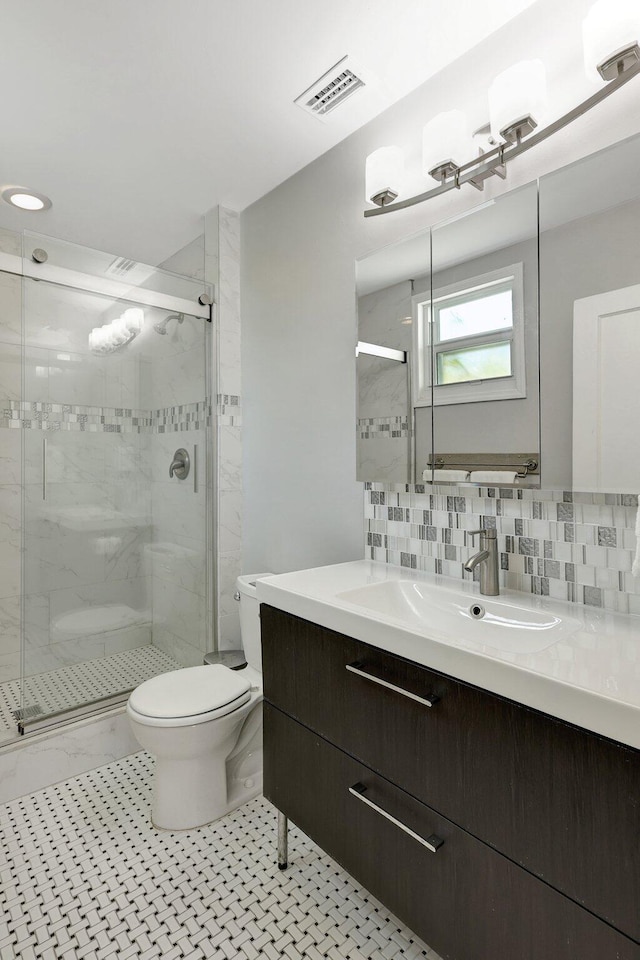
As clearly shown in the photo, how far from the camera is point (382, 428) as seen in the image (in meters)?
1.77

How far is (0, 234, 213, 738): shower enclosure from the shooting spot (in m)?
2.04

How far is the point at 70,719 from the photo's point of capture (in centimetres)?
205

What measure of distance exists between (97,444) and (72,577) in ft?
1.83

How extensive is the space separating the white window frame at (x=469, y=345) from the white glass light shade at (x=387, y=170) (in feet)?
1.19

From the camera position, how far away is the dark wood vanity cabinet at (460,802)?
2.59 ft

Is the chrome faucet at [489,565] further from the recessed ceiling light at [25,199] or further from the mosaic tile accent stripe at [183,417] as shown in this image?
the recessed ceiling light at [25,199]

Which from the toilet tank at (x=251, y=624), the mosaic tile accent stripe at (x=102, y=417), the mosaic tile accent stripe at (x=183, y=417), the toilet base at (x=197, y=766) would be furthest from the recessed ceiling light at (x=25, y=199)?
the toilet base at (x=197, y=766)

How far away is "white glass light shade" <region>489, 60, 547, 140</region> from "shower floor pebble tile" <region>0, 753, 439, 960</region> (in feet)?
6.78

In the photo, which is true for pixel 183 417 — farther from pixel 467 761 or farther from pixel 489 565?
pixel 467 761

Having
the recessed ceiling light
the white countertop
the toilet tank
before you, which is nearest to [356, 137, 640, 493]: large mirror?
the white countertop

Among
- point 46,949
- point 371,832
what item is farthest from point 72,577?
point 371,832

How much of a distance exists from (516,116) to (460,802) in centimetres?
155

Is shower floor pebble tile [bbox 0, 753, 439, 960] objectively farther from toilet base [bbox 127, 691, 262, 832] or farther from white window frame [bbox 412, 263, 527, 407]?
white window frame [bbox 412, 263, 527, 407]

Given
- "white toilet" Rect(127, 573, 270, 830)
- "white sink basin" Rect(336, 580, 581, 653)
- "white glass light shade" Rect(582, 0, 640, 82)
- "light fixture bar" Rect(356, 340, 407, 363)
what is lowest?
"white toilet" Rect(127, 573, 270, 830)
